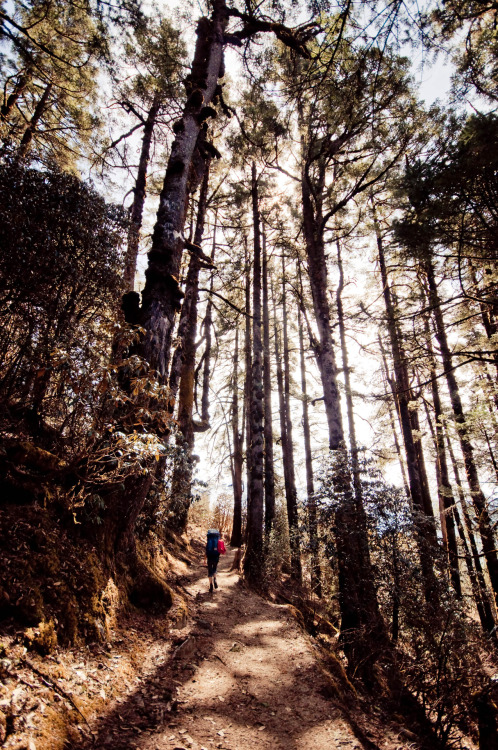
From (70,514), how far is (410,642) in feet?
17.5

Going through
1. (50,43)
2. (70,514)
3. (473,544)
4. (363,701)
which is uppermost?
(50,43)

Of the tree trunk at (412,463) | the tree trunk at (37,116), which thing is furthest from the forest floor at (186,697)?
the tree trunk at (37,116)

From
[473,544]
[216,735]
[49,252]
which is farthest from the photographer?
[473,544]

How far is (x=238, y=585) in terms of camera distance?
25.7 ft

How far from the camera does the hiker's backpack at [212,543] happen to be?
696cm

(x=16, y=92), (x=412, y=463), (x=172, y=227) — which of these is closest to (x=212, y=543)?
(x=172, y=227)

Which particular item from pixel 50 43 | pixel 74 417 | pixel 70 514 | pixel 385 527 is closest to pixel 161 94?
pixel 50 43

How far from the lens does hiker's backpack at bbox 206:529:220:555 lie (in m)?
6.96

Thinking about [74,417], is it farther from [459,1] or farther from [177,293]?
[459,1]

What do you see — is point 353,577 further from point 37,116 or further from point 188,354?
point 37,116

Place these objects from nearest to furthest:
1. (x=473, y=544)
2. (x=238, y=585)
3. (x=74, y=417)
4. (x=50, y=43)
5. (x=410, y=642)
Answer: (x=74, y=417), (x=410, y=642), (x=238, y=585), (x=50, y=43), (x=473, y=544)

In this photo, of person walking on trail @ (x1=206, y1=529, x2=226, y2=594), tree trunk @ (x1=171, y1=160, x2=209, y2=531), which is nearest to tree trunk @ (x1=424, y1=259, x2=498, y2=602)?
person walking on trail @ (x1=206, y1=529, x2=226, y2=594)

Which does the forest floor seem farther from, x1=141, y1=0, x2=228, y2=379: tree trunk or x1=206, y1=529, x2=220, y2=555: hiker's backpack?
x1=141, y1=0, x2=228, y2=379: tree trunk

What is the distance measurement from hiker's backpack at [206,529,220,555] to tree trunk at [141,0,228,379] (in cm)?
474
